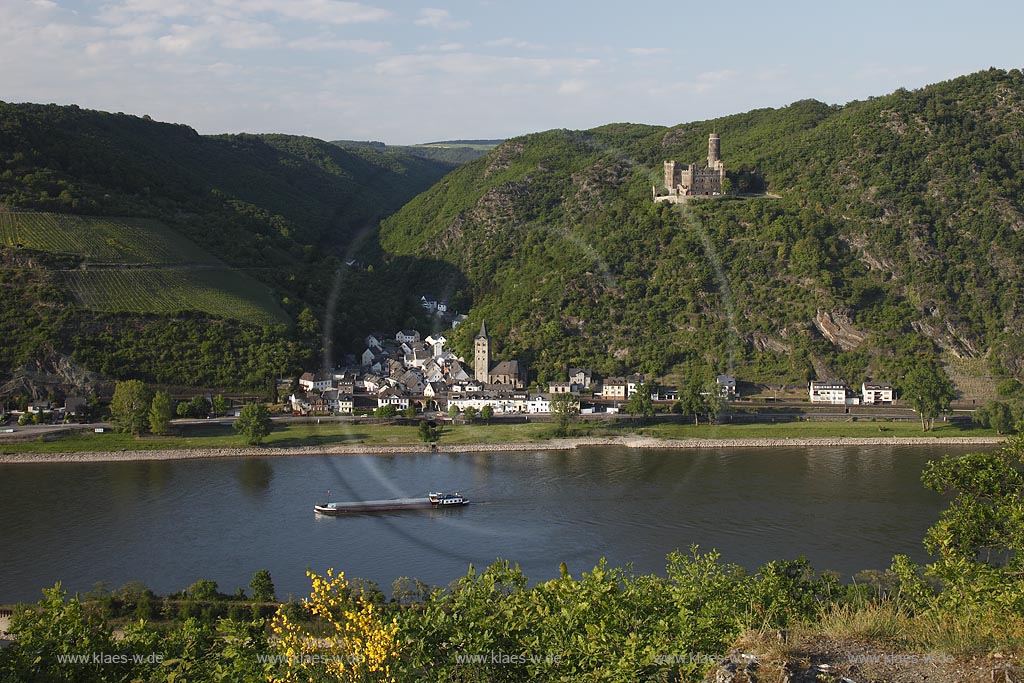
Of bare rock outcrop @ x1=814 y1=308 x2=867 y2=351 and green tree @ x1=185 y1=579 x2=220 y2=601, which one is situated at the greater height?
bare rock outcrop @ x1=814 y1=308 x2=867 y2=351

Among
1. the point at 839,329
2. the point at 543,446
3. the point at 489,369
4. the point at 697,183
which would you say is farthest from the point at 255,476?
the point at 697,183

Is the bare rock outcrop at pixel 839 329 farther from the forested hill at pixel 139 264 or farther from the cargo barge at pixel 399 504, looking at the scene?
the cargo barge at pixel 399 504

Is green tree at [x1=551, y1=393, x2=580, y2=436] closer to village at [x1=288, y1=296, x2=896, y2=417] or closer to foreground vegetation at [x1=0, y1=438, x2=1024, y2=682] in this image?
village at [x1=288, y1=296, x2=896, y2=417]

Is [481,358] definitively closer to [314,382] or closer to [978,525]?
[314,382]

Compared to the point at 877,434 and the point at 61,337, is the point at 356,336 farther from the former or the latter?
the point at 877,434

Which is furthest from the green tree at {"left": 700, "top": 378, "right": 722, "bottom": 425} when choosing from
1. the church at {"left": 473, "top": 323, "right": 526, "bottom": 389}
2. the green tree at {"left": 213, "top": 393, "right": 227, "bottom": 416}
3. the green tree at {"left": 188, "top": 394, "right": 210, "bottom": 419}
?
the green tree at {"left": 188, "top": 394, "right": 210, "bottom": 419}

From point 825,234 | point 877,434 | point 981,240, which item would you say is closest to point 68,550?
point 877,434
